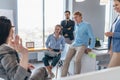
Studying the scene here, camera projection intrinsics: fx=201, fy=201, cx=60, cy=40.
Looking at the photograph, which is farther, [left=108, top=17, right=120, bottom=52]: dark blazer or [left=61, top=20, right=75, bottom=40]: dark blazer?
[left=61, top=20, right=75, bottom=40]: dark blazer

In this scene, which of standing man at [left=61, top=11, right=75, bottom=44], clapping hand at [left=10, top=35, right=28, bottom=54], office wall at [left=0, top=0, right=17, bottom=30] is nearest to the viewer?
clapping hand at [left=10, top=35, right=28, bottom=54]

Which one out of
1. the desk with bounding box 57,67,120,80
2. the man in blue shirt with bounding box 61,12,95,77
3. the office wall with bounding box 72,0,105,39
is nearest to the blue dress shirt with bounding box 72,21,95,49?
the man in blue shirt with bounding box 61,12,95,77

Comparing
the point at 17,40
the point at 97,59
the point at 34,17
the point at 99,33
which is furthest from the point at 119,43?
the point at 99,33

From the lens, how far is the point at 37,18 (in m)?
6.18

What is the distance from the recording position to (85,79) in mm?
1230

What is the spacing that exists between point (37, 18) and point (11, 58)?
5017 millimetres

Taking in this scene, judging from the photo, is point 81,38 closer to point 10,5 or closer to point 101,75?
point 101,75

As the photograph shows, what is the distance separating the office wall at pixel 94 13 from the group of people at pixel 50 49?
4.68ft

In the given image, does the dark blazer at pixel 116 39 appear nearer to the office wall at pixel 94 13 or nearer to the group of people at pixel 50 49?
the group of people at pixel 50 49

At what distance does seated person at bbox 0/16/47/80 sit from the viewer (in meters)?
1.20

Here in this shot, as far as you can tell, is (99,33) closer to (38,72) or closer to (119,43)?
(119,43)

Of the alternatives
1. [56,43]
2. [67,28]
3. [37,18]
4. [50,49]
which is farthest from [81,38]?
[37,18]

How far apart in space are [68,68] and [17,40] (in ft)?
9.44

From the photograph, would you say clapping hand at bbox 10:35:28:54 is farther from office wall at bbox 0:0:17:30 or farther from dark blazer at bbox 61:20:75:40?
office wall at bbox 0:0:17:30
